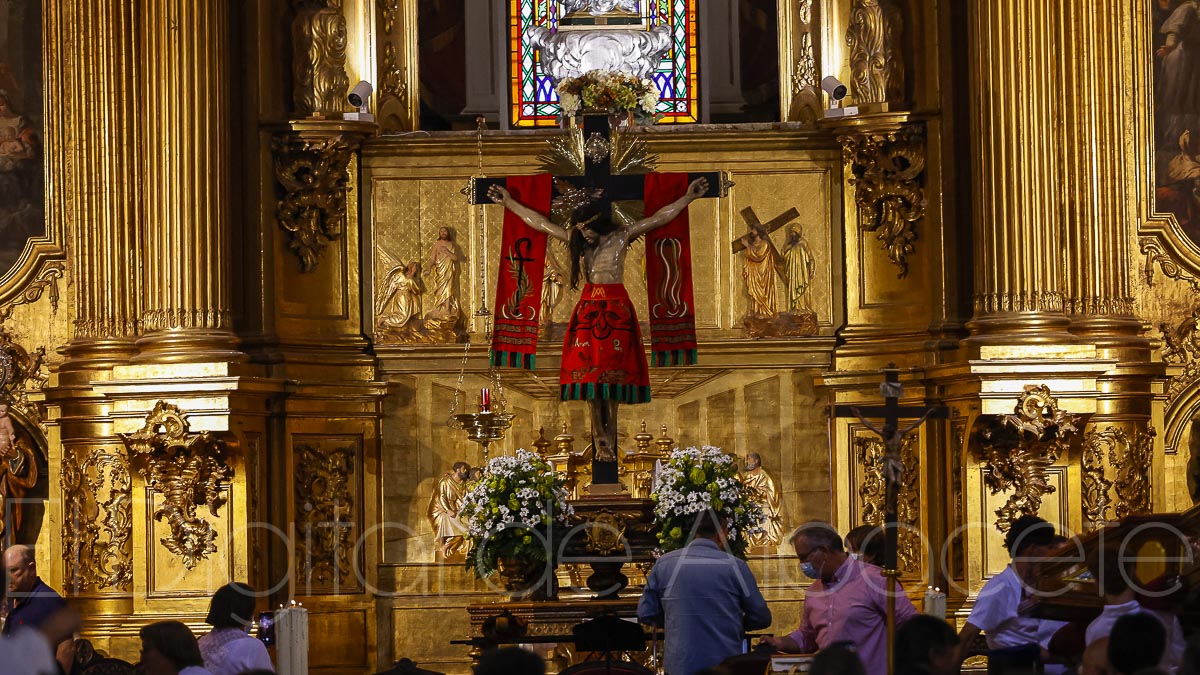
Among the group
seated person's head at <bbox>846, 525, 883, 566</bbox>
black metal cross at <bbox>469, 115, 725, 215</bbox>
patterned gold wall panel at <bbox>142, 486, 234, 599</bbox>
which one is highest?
black metal cross at <bbox>469, 115, 725, 215</bbox>

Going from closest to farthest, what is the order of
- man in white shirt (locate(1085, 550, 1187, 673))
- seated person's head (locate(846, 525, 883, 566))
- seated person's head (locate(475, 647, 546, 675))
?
seated person's head (locate(475, 647, 546, 675)) → man in white shirt (locate(1085, 550, 1187, 673)) → seated person's head (locate(846, 525, 883, 566))

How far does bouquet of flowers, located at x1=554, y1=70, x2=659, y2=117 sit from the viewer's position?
47.4ft

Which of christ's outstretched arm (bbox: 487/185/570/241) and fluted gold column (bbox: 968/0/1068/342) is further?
fluted gold column (bbox: 968/0/1068/342)

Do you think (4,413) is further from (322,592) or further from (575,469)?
(575,469)

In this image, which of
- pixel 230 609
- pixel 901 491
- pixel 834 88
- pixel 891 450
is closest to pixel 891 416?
pixel 891 450

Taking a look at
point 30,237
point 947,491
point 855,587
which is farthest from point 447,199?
point 855,587

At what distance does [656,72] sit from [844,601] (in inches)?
310

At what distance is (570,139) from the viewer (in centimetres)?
1425

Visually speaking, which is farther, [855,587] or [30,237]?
[30,237]

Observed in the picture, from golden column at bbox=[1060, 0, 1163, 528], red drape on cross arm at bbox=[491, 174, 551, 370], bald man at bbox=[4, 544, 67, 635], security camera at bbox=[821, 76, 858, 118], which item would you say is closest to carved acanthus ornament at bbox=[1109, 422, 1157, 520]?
golden column at bbox=[1060, 0, 1163, 528]

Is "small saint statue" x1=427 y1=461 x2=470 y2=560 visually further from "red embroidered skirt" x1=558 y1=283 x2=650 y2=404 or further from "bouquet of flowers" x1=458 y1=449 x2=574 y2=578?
"bouquet of flowers" x1=458 y1=449 x2=574 y2=578

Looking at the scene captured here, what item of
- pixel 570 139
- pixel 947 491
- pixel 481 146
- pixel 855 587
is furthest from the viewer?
pixel 481 146

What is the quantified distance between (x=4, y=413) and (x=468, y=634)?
3.94 metres

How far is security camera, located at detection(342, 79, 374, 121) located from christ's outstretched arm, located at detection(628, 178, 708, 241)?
301 centimetres
